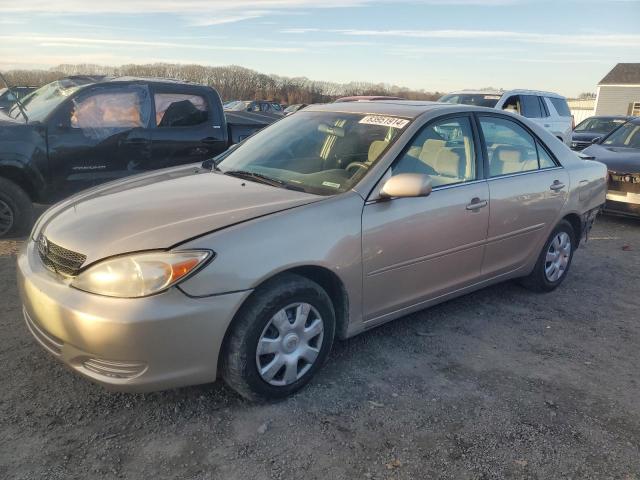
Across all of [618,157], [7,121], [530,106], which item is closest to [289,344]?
[7,121]

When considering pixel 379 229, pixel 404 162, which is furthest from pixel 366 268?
pixel 404 162

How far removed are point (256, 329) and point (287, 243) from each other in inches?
18.1

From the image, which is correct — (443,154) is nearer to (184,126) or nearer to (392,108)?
(392,108)

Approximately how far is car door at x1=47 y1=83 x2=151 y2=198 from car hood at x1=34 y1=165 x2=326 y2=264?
8.24 ft

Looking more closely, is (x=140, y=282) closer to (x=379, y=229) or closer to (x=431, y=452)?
(x=379, y=229)

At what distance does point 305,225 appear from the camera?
284cm

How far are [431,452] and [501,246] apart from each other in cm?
195

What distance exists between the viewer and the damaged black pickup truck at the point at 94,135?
18.2ft

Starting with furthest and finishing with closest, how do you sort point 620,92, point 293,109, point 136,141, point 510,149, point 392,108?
1. point 620,92
2. point 293,109
3. point 136,141
4. point 510,149
5. point 392,108

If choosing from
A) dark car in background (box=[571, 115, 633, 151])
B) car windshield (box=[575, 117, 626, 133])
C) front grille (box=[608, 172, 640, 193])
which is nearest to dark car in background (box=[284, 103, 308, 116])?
front grille (box=[608, 172, 640, 193])

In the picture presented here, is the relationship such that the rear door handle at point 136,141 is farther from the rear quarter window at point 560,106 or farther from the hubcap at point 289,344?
the rear quarter window at point 560,106

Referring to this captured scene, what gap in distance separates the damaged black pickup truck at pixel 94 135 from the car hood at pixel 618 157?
221 inches

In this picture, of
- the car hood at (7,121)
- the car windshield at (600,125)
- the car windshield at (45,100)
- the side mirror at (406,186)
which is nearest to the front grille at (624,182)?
the side mirror at (406,186)

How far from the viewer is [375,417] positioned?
2.84m
